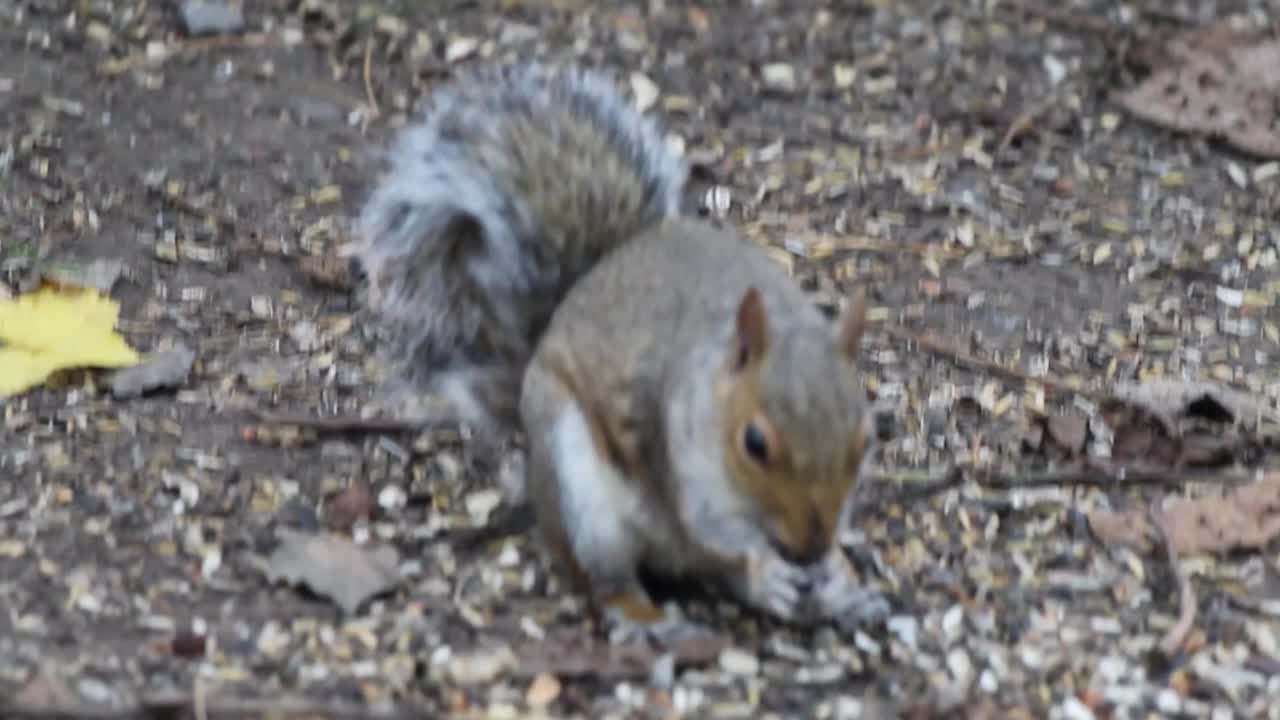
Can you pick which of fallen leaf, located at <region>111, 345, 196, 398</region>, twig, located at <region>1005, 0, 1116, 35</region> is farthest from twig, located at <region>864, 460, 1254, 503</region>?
twig, located at <region>1005, 0, 1116, 35</region>

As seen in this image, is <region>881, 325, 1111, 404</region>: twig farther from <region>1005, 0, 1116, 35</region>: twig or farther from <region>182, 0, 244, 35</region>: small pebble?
<region>182, 0, 244, 35</region>: small pebble

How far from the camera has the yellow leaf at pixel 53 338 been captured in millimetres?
3451

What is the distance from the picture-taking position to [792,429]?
2697mm

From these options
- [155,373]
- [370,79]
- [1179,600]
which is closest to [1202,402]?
[1179,600]

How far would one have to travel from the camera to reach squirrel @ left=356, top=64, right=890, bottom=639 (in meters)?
2.74

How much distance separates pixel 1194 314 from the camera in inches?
156

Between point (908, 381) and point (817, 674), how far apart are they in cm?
82

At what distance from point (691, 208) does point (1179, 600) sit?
1361mm

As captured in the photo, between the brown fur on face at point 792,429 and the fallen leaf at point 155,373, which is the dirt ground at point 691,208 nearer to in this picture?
the fallen leaf at point 155,373

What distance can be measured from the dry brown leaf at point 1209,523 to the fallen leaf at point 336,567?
1019 millimetres

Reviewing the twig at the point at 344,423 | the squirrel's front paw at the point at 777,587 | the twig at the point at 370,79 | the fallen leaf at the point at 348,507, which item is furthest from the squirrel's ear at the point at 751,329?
the twig at the point at 370,79

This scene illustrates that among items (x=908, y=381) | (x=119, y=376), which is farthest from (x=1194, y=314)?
(x=119, y=376)

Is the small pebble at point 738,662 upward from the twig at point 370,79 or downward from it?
downward

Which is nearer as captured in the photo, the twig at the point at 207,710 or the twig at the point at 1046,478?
the twig at the point at 207,710
